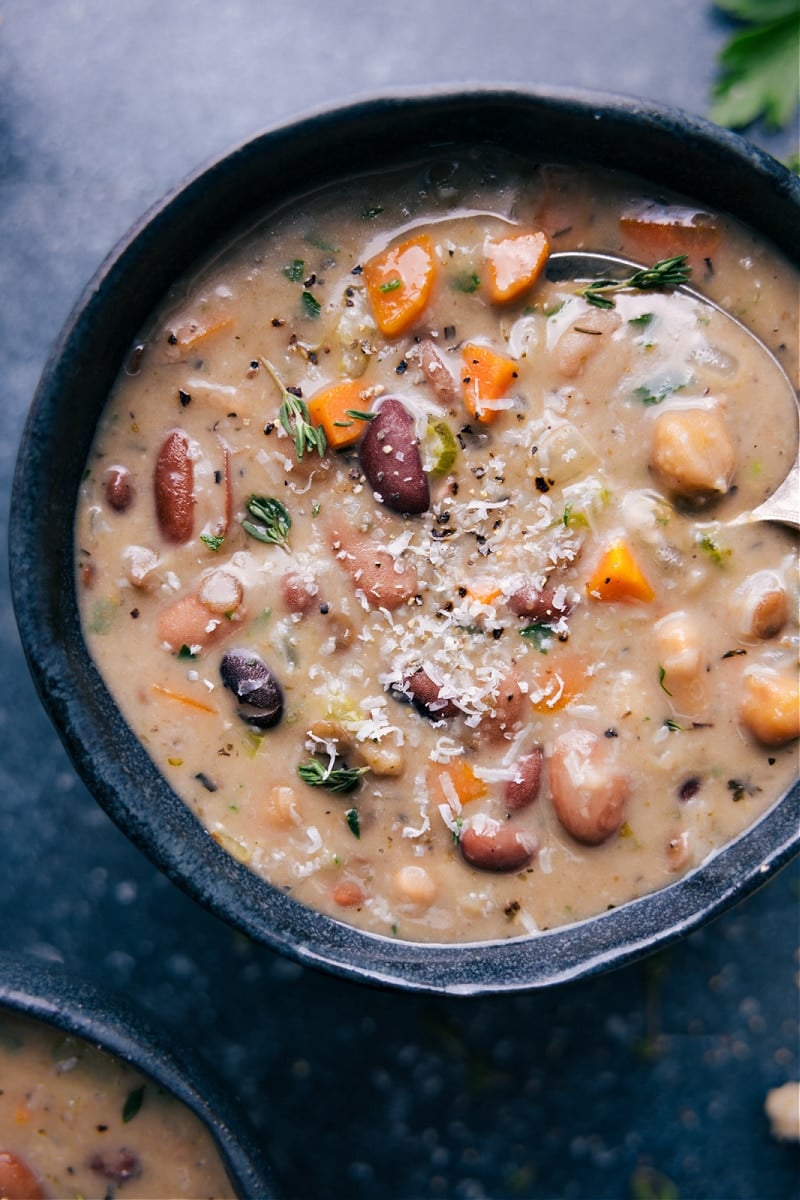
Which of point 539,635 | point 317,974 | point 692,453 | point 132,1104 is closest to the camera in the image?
point 692,453

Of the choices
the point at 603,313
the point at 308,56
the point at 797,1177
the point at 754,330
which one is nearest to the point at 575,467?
the point at 603,313

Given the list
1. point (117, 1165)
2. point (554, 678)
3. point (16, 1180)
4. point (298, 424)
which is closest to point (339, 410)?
point (298, 424)

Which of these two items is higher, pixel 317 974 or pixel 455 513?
pixel 455 513

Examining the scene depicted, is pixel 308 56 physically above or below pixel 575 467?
above

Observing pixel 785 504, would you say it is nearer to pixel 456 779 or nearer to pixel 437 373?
pixel 437 373

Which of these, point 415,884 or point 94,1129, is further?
point 94,1129

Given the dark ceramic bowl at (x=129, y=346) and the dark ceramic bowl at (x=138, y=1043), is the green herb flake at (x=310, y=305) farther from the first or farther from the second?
the dark ceramic bowl at (x=138, y=1043)

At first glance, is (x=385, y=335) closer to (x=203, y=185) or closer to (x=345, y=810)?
(x=203, y=185)
